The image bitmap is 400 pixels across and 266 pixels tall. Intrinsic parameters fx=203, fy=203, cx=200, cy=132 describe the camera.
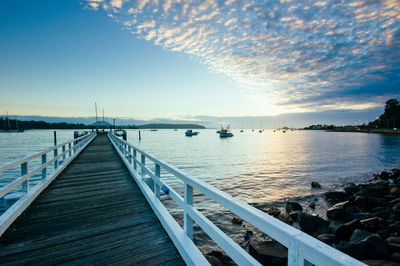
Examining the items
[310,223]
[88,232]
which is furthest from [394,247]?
A: [88,232]

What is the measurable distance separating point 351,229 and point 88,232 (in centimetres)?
800

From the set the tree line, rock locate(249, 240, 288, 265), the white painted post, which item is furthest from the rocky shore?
the tree line

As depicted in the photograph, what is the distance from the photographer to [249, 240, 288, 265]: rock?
534 centimetres

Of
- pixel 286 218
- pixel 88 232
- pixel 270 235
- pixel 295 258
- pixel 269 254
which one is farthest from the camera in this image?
pixel 286 218

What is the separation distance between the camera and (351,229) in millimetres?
6902

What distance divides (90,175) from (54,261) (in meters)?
5.81

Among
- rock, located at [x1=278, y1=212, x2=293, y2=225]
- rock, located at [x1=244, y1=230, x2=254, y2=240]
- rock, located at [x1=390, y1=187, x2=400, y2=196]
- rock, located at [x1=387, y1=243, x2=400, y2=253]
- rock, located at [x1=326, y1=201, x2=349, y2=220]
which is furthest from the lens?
rock, located at [x1=390, y1=187, x2=400, y2=196]

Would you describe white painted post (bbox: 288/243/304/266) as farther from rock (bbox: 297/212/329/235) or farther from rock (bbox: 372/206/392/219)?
rock (bbox: 372/206/392/219)

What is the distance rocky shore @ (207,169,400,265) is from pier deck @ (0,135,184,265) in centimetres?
276

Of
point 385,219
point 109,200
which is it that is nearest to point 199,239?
point 109,200

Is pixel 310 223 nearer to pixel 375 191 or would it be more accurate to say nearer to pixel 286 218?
pixel 286 218

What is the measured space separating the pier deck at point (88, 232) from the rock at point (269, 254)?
3269mm

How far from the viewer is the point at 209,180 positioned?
16.8 meters

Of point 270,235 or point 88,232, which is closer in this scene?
point 270,235
